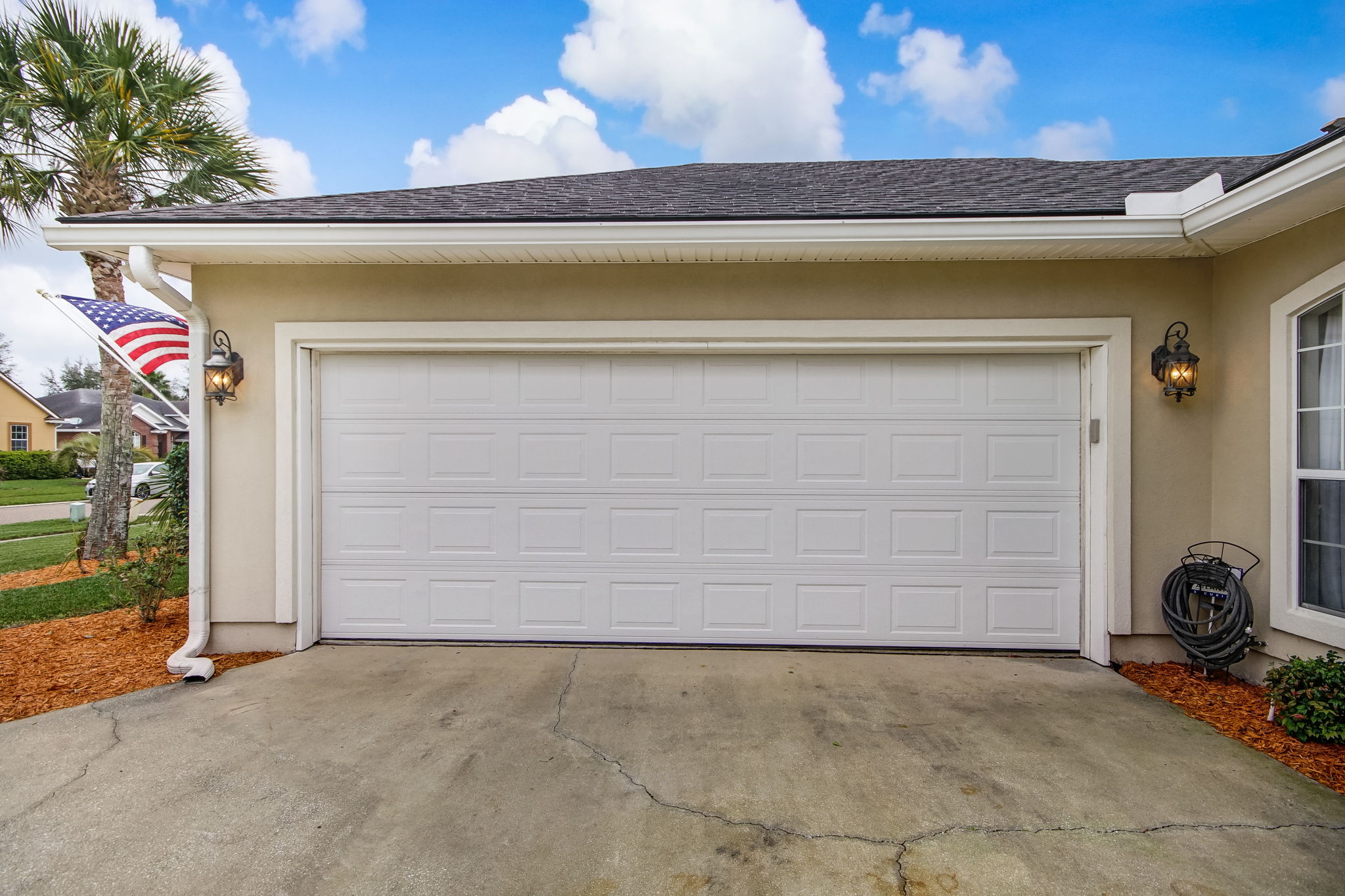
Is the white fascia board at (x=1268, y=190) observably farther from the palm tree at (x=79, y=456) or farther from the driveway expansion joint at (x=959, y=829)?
the palm tree at (x=79, y=456)

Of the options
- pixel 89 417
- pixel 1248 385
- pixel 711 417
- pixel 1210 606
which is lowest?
pixel 1210 606

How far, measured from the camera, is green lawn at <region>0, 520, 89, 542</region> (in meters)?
9.56

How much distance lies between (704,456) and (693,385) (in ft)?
1.74

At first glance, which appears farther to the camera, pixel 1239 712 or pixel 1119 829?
pixel 1239 712

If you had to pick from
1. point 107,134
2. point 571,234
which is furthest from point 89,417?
point 571,234

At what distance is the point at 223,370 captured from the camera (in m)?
3.82

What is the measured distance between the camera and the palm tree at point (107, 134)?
570 cm

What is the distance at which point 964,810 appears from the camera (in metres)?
2.26

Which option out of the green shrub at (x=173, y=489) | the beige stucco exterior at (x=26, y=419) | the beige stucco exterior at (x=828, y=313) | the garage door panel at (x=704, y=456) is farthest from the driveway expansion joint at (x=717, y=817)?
the beige stucco exterior at (x=26, y=419)

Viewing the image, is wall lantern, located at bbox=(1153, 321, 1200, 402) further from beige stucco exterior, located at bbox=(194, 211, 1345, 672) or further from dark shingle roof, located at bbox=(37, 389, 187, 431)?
dark shingle roof, located at bbox=(37, 389, 187, 431)

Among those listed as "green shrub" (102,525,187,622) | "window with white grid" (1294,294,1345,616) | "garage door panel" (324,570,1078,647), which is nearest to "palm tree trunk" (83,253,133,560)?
"green shrub" (102,525,187,622)

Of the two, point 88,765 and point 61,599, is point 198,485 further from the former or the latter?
point 61,599

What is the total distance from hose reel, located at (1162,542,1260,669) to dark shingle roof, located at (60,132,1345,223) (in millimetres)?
2308

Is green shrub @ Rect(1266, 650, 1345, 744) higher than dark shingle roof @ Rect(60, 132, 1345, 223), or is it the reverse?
dark shingle roof @ Rect(60, 132, 1345, 223)
